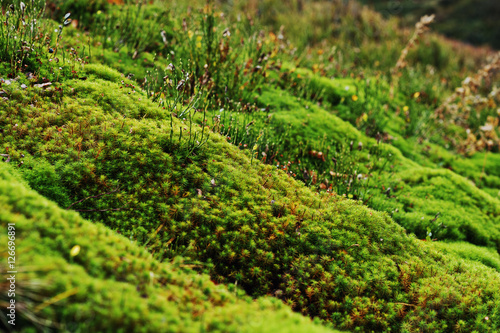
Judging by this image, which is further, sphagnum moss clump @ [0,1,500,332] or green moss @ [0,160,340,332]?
sphagnum moss clump @ [0,1,500,332]

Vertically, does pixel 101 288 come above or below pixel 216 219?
above

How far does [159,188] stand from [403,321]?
3001mm

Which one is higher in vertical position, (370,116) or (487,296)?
(370,116)

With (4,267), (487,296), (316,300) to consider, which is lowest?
(316,300)

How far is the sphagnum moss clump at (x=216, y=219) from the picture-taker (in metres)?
2.33

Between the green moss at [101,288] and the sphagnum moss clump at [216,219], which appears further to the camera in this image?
the sphagnum moss clump at [216,219]

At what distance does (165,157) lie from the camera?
12.4ft

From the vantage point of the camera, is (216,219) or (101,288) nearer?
(101,288)

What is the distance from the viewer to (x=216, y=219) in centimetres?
345

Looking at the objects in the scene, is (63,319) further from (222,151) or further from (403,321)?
(403,321)

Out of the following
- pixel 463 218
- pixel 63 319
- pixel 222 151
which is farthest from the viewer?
pixel 463 218

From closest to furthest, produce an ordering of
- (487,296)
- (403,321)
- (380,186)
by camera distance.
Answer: (403,321)
(487,296)
(380,186)

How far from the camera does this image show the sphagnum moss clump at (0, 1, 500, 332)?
233 centimetres

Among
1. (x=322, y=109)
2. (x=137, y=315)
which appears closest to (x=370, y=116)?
(x=322, y=109)
